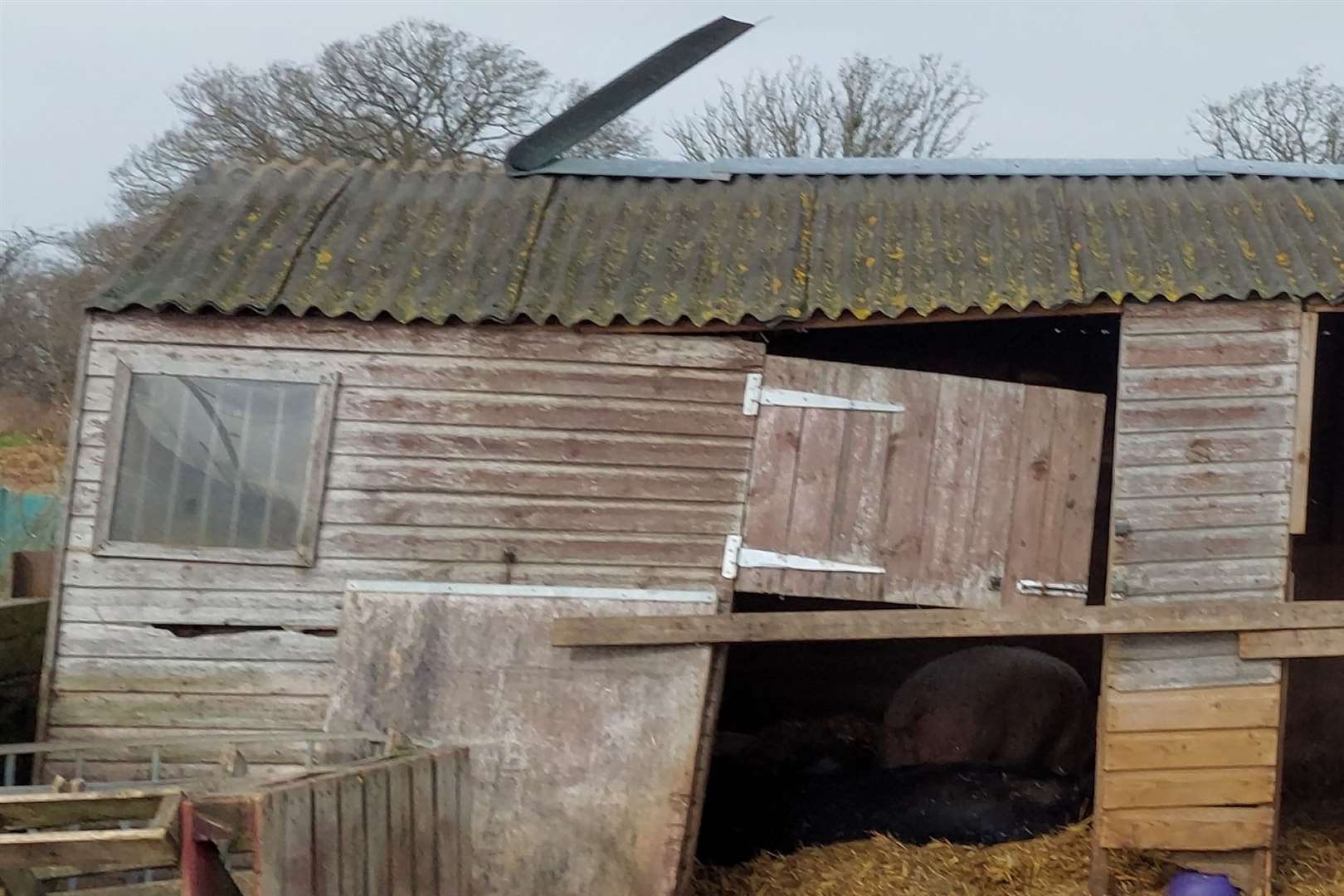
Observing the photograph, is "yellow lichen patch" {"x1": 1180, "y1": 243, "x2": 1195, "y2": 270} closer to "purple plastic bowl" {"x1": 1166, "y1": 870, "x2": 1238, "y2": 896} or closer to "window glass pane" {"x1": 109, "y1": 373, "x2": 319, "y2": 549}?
"purple plastic bowl" {"x1": 1166, "y1": 870, "x2": 1238, "y2": 896}

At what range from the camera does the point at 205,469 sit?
6176mm

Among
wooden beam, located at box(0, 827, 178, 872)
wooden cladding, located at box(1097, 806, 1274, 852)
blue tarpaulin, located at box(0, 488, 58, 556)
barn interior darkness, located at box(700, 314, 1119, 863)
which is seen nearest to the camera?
wooden beam, located at box(0, 827, 178, 872)

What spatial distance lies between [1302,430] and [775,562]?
2.85 metres

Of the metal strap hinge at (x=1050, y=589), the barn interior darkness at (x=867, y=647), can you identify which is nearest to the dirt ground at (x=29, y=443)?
the barn interior darkness at (x=867, y=647)

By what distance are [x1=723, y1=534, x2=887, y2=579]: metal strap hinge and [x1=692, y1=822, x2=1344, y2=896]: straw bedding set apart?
1787 millimetres

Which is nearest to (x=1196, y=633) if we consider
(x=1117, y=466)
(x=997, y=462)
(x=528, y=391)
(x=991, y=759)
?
(x=1117, y=466)

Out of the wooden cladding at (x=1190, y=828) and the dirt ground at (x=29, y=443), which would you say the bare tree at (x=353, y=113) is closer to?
the dirt ground at (x=29, y=443)

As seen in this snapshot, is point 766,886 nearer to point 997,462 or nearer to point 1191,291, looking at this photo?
point 997,462

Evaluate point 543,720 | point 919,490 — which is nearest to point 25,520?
point 543,720

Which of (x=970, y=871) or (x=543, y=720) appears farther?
(x=970, y=871)

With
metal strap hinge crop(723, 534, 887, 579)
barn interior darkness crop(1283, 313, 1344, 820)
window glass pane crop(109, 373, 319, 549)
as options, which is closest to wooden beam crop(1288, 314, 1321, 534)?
metal strap hinge crop(723, 534, 887, 579)

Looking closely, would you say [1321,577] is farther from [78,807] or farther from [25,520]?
[25,520]

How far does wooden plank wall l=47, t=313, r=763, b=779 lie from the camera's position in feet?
20.1

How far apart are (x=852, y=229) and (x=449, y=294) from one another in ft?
7.99
